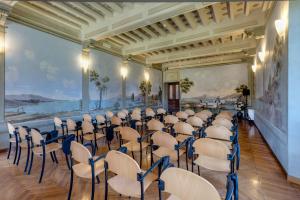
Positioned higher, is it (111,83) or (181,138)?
(111,83)

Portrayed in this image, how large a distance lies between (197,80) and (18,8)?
28.9 ft

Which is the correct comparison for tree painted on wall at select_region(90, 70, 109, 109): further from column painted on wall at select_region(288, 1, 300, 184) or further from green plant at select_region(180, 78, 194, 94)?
green plant at select_region(180, 78, 194, 94)

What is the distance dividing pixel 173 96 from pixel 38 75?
870 centimetres

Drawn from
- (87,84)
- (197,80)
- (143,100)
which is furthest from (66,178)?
(197,80)

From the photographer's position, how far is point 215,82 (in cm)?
961

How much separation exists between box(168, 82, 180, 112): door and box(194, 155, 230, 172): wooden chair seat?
9275mm

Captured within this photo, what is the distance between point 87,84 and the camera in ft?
18.4

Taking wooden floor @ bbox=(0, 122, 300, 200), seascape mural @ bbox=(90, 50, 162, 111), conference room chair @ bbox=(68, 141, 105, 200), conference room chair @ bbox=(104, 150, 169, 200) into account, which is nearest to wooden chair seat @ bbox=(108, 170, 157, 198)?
conference room chair @ bbox=(104, 150, 169, 200)

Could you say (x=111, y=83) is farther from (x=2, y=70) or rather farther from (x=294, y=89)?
(x=294, y=89)

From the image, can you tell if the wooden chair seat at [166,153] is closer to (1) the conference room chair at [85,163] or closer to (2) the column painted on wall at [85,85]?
(1) the conference room chair at [85,163]

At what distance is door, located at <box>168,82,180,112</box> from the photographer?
11.4 m

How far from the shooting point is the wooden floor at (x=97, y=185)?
1.99 metres

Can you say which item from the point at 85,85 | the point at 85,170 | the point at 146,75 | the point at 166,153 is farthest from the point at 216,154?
the point at 146,75

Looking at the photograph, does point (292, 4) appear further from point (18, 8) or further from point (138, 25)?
point (18, 8)
